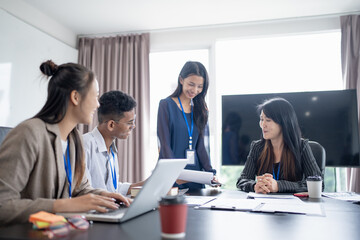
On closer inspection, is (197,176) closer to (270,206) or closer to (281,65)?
(270,206)

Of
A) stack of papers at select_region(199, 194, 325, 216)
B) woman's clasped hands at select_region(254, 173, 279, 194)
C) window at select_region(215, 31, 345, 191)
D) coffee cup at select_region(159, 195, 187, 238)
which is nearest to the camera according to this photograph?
coffee cup at select_region(159, 195, 187, 238)

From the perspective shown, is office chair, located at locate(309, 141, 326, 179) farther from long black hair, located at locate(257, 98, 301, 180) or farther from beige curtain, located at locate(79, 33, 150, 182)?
beige curtain, located at locate(79, 33, 150, 182)

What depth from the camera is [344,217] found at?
3.31 ft

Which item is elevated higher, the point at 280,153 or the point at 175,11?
the point at 175,11

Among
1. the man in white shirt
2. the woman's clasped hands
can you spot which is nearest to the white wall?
the man in white shirt

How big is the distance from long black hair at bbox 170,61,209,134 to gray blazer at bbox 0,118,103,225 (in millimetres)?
1359

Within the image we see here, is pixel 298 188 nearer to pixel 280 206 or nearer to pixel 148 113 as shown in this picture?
pixel 280 206

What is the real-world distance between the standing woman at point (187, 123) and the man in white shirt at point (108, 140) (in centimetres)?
42

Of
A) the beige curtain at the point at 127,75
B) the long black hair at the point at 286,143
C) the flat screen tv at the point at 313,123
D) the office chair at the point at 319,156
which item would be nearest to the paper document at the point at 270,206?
the long black hair at the point at 286,143

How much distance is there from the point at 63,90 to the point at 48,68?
0.11 meters

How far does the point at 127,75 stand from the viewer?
4.30 metres

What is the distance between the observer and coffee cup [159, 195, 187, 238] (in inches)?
28.7

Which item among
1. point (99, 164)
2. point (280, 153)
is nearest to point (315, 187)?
point (280, 153)

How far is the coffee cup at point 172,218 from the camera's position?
728 mm
